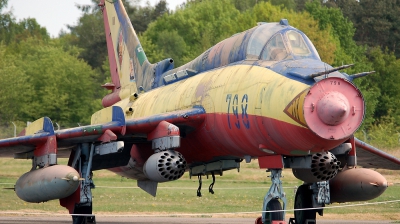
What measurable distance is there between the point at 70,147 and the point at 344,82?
6.39 m

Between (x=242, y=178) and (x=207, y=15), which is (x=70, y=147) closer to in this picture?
(x=242, y=178)

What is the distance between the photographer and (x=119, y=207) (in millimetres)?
22156

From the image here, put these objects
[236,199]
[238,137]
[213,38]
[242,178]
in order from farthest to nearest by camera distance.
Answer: [213,38] < [242,178] < [236,199] < [238,137]

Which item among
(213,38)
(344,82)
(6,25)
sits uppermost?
(6,25)

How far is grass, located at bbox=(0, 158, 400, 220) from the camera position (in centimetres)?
→ 2125

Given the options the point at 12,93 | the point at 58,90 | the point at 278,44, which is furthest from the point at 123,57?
the point at 58,90

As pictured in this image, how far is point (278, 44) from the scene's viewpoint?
13.4 m

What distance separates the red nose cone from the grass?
7014 millimetres

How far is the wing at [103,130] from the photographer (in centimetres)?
1418

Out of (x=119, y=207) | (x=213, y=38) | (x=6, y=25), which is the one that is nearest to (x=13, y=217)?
(x=119, y=207)

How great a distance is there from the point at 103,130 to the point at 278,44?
3.57m

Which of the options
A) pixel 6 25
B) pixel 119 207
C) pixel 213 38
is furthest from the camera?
pixel 6 25

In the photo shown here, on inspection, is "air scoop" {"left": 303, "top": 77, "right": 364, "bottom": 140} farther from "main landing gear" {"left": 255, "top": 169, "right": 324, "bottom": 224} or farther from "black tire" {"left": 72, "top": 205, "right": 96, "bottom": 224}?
"black tire" {"left": 72, "top": 205, "right": 96, "bottom": 224}

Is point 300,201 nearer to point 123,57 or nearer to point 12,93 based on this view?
point 123,57
